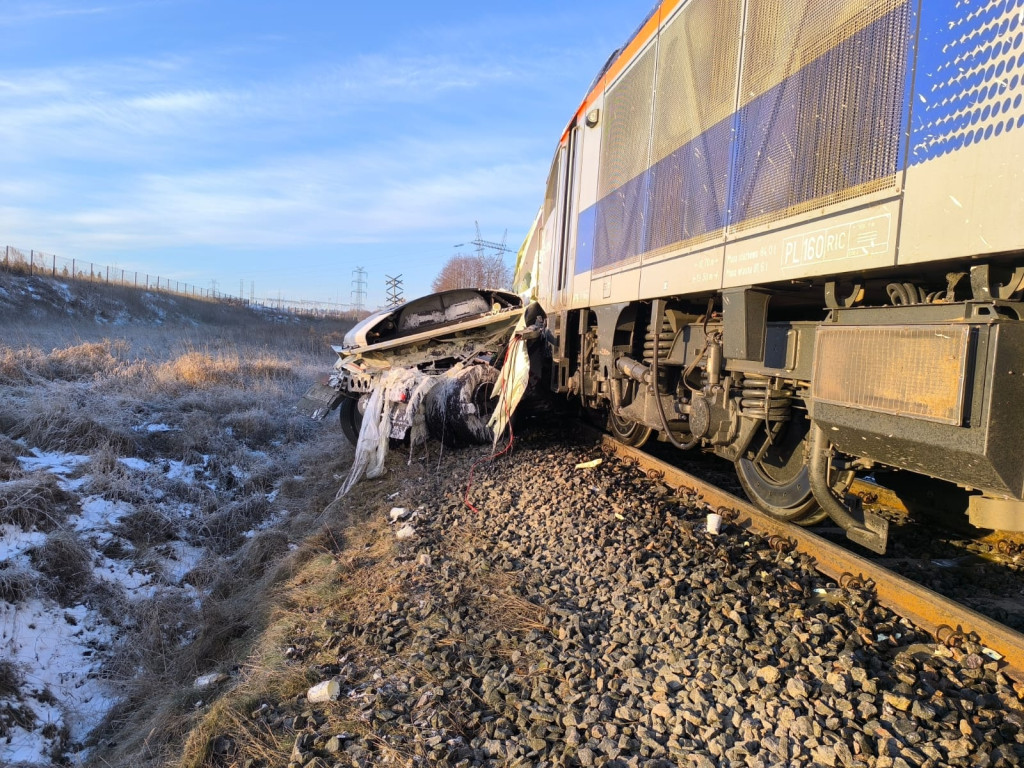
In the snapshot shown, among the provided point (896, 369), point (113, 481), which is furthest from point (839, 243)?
point (113, 481)

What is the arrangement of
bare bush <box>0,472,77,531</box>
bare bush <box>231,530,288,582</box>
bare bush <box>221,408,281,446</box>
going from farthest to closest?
bare bush <box>221,408,281,446</box>
bare bush <box>231,530,288,582</box>
bare bush <box>0,472,77,531</box>

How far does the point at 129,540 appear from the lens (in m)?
6.19

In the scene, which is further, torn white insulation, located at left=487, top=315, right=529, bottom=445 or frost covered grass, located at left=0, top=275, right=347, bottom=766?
torn white insulation, located at left=487, top=315, right=529, bottom=445

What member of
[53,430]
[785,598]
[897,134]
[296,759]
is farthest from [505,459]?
[53,430]

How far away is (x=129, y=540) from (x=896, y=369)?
676 centimetres

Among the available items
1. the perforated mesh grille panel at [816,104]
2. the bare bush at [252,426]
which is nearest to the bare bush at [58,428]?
the bare bush at [252,426]

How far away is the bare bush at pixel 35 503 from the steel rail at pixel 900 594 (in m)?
5.98

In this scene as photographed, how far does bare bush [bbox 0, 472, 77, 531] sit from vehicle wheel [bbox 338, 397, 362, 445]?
3.68 meters

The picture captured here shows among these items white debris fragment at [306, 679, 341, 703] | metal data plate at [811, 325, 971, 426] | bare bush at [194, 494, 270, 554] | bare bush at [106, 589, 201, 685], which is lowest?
bare bush at [106, 589, 201, 685]

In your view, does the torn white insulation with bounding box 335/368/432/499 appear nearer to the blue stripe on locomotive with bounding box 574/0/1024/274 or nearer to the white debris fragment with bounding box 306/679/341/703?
the blue stripe on locomotive with bounding box 574/0/1024/274

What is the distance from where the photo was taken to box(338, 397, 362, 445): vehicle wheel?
9281mm

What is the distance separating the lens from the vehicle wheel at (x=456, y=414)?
7.12 m

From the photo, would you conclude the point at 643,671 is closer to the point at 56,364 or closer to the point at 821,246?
the point at 821,246

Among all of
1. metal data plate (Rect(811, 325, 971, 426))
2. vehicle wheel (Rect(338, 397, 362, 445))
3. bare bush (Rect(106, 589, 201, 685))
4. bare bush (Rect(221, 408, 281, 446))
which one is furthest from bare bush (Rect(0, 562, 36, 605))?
metal data plate (Rect(811, 325, 971, 426))
